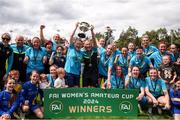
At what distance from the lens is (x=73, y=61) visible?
1206 centimetres

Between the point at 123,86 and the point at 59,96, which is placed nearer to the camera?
the point at 59,96

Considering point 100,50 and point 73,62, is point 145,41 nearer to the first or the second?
point 100,50

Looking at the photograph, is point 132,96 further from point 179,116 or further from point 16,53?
point 16,53

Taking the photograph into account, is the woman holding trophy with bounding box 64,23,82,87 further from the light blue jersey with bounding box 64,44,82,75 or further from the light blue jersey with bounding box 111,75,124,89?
the light blue jersey with bounding box 111,75,124,89

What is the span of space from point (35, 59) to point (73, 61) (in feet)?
3.80

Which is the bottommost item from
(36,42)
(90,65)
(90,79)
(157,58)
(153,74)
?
(90,79)

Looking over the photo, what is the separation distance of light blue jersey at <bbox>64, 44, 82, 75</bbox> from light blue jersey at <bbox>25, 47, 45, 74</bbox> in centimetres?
81

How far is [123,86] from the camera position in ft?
38.9

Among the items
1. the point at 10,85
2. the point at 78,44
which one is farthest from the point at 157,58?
the point at 10,85

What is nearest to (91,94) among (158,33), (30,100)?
(30,100)

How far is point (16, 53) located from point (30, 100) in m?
1.89

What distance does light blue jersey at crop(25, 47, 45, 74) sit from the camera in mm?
12000

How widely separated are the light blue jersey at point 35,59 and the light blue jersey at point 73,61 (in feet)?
2.67

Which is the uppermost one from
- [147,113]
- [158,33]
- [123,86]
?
[158,33]
